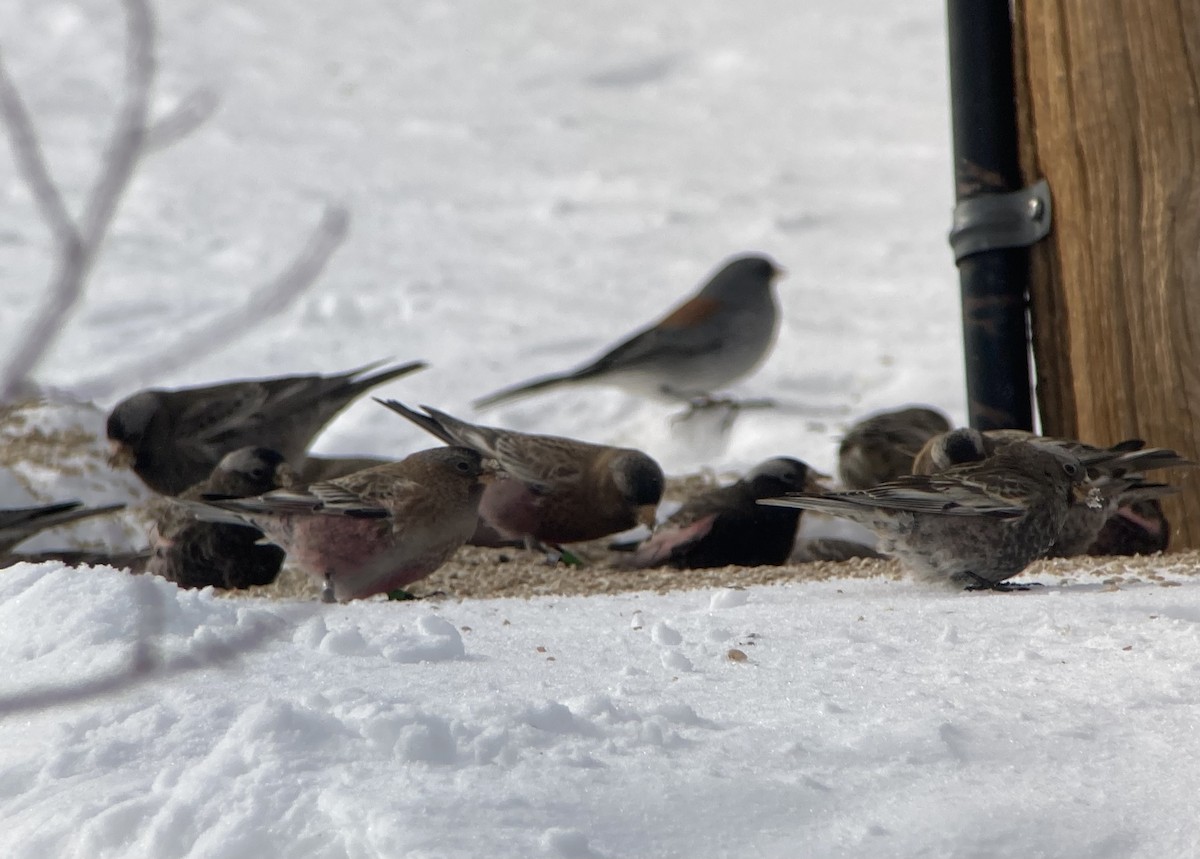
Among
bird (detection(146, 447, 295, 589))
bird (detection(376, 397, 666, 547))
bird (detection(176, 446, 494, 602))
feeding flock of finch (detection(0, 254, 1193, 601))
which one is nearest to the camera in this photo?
feeding flock of finch (detection(0, 254, 1193, 601))

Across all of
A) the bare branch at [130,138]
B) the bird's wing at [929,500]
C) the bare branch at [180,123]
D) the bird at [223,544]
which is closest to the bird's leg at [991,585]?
the bird's wing at [929,500]

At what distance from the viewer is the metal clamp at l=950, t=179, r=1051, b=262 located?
4.89 m

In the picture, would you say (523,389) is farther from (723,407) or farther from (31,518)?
(31,518)

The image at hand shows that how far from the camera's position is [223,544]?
5.29 metres

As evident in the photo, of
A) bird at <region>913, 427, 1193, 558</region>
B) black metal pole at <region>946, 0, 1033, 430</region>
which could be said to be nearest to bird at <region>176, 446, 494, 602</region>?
bird at <region>913, 427, 1193, 558</region>

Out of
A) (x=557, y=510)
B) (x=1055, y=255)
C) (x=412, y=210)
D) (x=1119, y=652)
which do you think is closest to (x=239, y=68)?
(x=412, y=210)

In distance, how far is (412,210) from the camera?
10.9 metres

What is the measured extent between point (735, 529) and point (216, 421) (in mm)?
2539

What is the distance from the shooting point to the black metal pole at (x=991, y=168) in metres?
5.00

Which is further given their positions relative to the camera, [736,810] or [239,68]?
[239,68]

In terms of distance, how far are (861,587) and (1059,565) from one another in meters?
0.79

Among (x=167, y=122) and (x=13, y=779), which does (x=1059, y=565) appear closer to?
(x=13, y=779)

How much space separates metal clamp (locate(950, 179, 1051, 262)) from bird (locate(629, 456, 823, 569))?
3.91 ft

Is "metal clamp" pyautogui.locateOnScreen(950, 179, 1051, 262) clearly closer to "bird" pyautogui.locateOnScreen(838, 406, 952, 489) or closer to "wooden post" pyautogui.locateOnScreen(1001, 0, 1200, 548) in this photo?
"wooden post" pyautogui.locateOnScreen(1001, 0, 1200, 548)
